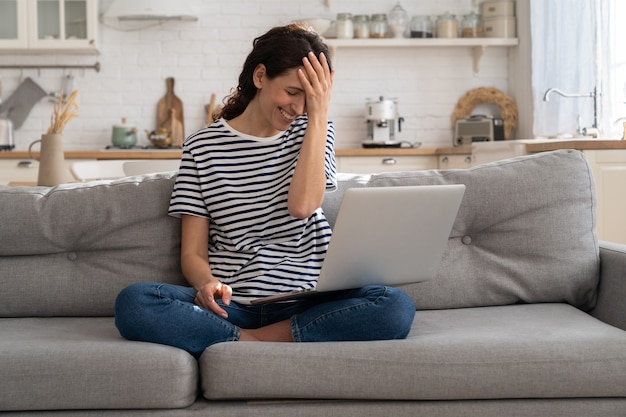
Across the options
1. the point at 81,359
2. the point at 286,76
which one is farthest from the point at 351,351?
the point at 286,76

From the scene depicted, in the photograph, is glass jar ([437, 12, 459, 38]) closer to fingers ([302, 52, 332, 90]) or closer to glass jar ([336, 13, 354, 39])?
glass jar ([336, 13, 354, 39])

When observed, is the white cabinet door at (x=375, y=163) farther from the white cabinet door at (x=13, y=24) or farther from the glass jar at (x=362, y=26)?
the white cabinet door at (x=13, y=24)

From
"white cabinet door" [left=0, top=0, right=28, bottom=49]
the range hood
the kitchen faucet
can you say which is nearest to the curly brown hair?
the kitchen faucet

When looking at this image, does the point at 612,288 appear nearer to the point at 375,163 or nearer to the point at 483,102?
the point at 375,163

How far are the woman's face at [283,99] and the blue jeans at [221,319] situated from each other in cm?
49

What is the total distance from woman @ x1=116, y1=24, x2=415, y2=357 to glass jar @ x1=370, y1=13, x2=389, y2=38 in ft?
12.2

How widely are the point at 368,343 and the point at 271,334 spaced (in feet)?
0.87

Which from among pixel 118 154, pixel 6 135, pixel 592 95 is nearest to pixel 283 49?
pixel 592 95

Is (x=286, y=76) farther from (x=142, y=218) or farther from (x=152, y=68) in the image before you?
(x=152, y=68)

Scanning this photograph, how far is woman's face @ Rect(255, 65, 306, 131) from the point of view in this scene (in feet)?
7.06

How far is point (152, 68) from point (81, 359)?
14.5ft

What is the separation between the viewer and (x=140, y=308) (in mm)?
1909

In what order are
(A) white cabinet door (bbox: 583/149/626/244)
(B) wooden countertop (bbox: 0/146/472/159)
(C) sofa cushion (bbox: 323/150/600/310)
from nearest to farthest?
(C) sofa cushion (bbox: 323/150/600/310) < (A) white cabinet door (bbox: 583/149/626/244) < (B) wooden countertop (bbox: 0/146/472/159)

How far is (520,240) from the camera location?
2.37 m
